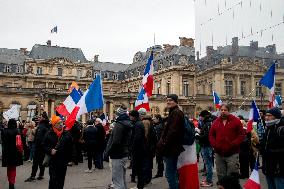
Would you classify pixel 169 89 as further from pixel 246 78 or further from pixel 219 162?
pixel 219 162

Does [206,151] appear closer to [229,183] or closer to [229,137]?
[229,137]

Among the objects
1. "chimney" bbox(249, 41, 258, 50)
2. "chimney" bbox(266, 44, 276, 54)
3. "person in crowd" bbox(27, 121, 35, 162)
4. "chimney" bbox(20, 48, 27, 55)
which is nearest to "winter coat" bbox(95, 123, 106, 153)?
"person in crowd" bbox(27, 121, 35, 162)

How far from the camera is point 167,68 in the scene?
62219mm

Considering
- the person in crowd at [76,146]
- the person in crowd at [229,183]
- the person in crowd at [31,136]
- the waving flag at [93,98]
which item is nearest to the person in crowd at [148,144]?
the waving flag at [93,98]

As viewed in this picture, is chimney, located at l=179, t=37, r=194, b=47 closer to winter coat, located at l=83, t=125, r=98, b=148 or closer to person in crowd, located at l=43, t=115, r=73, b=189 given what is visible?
winter coat, located at l=83, t=125, r=98, b=148

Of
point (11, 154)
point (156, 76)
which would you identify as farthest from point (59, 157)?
point (156, 76)

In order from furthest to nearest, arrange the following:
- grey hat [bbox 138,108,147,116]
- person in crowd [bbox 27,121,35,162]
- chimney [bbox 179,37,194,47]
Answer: chimney [bbox 179,37,194,47] < person in crowd [bbox 27,121,35,162] < grey hat [bbox 138,108,147,116]

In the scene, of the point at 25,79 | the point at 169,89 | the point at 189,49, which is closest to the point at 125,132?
the point at 169,89

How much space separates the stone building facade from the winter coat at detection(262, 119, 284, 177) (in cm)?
2126

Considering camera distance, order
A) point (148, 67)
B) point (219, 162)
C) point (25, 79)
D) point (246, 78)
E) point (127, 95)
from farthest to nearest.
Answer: point (25, 79)
point (127, 95)
point (246, 78)
point (148, 67)
point (219, 162)

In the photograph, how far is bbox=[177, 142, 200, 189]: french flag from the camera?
7.31m

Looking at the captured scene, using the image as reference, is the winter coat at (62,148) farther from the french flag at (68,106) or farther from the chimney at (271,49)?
the chimney at (271,49)

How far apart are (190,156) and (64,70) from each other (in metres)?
65.8

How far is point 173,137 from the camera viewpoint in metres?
7.18
